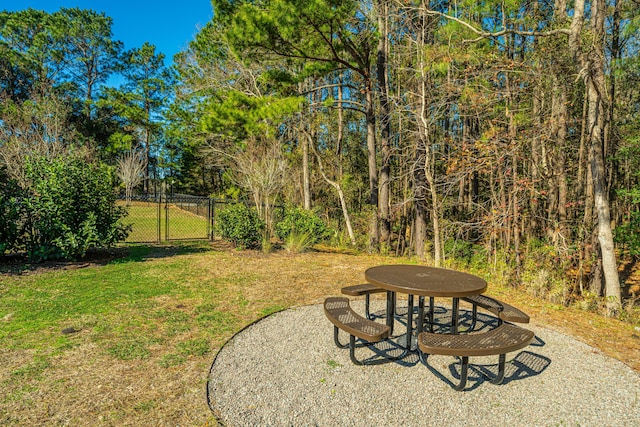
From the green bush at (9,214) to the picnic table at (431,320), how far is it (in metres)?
6.33

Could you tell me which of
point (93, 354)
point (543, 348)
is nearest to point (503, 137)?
point (543, 348)

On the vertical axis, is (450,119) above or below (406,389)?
above

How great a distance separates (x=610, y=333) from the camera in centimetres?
393

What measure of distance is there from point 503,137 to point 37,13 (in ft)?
114

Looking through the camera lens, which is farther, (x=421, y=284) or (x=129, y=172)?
(x=129, y=172)

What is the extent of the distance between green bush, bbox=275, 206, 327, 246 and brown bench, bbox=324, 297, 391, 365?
5442 mm

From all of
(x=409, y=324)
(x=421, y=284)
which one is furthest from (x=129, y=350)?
(x=421, y=284)

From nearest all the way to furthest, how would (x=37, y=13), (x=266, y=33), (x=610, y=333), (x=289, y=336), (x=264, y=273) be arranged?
(x=289, y=336) < (x=610, y=333) < (x=264, y=273) < (x=266, y=33) < (x=37, y=13)

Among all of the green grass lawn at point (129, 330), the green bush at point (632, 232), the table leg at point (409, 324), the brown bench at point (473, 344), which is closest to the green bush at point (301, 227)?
the green grass lawn at point (129, 330)

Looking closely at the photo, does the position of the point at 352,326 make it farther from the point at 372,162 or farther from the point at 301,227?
the point at 372,162

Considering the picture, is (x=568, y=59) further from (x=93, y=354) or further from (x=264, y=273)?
(x=93, y=354)

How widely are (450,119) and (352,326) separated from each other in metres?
11.4

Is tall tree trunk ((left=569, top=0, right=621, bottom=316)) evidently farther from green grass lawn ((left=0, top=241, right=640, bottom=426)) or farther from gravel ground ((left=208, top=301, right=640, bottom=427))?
gravel ground ((left=208, top=301, right=640, bottom=427))

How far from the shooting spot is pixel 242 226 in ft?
27.9
